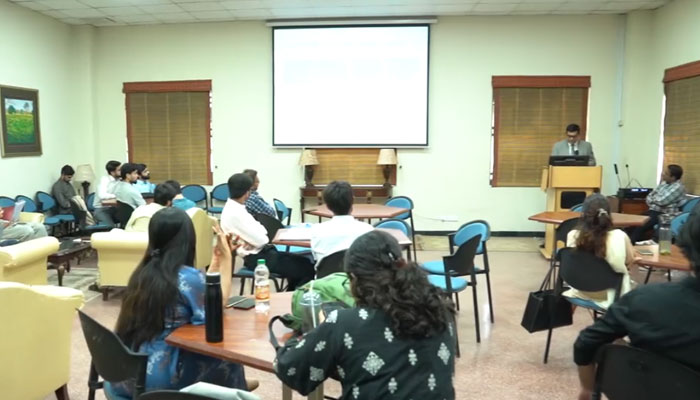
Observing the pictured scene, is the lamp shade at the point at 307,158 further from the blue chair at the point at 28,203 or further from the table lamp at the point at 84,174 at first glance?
the blue chair at the point at 28,203

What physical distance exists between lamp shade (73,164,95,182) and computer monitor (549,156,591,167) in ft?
22.9

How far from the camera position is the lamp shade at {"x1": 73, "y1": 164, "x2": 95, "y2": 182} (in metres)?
8.22

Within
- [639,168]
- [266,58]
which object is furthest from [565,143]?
[266,58]

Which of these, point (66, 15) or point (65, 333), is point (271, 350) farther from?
point (66, 15)

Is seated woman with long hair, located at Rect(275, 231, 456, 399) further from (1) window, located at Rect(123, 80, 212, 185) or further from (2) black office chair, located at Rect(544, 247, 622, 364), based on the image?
(1) window, located at Rect(123, 80, 212, 185)

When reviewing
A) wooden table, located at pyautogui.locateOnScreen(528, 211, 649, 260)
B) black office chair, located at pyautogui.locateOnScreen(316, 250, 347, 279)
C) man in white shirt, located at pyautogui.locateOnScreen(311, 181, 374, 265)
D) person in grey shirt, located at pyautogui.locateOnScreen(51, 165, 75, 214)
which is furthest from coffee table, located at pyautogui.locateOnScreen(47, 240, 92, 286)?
wooden table, located at pyautogui.locateOnScreen(528, 211, 649, 260)

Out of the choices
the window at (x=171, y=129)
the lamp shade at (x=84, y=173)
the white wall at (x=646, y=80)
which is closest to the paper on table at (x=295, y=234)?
the window at (x=171, y=129)

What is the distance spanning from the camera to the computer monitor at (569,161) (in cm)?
656

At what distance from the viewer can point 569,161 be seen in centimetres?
658

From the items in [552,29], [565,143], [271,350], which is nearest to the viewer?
[271,350]

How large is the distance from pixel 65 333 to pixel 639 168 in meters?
7.62

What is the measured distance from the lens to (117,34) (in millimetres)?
8516

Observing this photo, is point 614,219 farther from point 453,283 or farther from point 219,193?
point 219,193

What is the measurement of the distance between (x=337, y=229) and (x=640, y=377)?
6.41 feet
